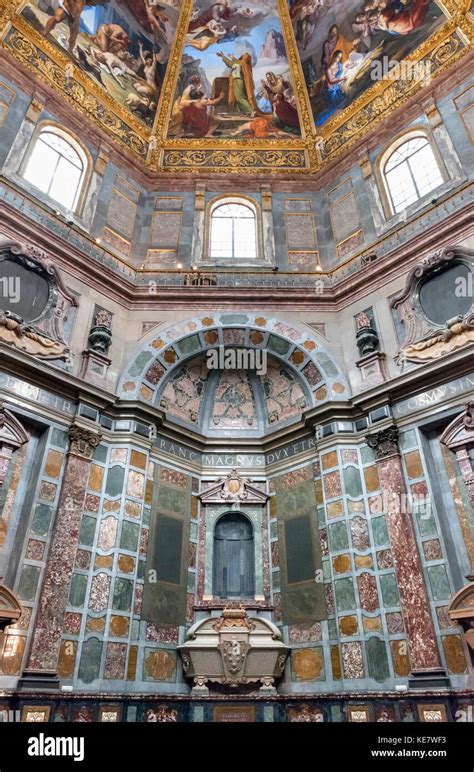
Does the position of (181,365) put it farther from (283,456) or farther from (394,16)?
(394,16)

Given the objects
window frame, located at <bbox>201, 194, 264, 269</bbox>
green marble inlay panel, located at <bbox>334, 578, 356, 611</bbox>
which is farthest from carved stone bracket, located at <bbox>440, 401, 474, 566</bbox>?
window frame, located at <bbox>201, 194, 264, 269</bbox>

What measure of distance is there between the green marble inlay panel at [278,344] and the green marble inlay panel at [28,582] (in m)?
8.59

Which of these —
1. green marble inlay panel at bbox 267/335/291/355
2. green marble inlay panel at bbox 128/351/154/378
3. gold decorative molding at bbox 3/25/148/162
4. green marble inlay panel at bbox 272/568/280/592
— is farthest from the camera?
gold decorative molding at bbox 3/25/148/162

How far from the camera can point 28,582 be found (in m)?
10.2

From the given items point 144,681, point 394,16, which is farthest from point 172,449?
point 394,16

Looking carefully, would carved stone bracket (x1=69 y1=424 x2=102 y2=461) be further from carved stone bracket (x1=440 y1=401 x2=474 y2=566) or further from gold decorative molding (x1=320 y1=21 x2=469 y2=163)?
gold decorative molding (x1=320 y1=21 x2=469 y2=163)

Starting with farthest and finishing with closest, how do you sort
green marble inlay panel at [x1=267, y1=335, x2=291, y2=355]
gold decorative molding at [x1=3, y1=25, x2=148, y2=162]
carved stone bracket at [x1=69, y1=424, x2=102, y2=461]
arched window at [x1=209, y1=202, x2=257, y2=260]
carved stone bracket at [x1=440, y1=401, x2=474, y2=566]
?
arched window at [x1=209, y1=202, x2=257, y2=260] < gold decorative molding at [x1=3, y1=25, x2=148, y2=162] < green marble inlay panel at [x1=267, y1=335, x2=291, y2=355] < carved stone bracket at [x1=69, y1=424, x2=102, y2=461] < carved stone bracket at [x1=440, y1=401, x2=474, y2=566]

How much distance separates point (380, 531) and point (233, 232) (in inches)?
450

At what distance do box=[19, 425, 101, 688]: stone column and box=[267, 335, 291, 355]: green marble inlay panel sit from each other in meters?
5.76

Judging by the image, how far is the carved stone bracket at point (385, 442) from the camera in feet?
39.4

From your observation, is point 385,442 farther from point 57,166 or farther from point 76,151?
point 76,151

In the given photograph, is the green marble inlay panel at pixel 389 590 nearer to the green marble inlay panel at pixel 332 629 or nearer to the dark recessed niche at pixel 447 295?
the green marble inlay panel at pixel 332 629

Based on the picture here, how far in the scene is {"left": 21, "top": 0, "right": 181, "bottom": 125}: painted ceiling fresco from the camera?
17.4 m

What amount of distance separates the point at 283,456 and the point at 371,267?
597 cm
